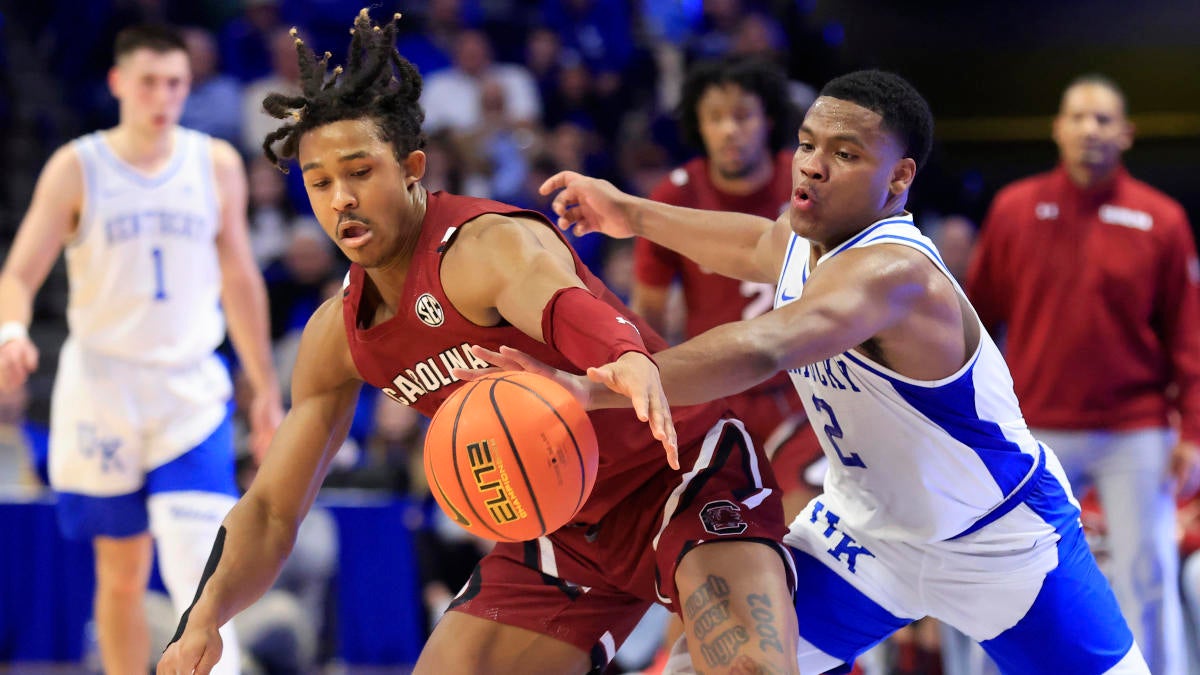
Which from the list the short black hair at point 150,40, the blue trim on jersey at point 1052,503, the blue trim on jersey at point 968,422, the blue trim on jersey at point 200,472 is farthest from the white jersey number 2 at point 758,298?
the short black hair at point 150,40

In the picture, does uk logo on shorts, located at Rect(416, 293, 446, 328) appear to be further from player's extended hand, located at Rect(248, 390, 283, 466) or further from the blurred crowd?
the blurred crowd

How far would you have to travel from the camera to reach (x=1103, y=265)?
5.67m

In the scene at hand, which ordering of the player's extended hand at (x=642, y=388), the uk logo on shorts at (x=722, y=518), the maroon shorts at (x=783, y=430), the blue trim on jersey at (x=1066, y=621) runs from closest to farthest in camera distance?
the player's extended hand at (x=642, y=388)
the uk logo on shorts at (x=722, y=518)
the blue trim on jersey at (x=1066, y=621)
the maroon shorts at (x=783, y=430)

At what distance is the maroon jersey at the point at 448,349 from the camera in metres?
3.32

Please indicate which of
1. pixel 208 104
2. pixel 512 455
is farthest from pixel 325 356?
pixel 208 104

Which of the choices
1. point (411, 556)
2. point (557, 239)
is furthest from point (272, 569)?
point (411, 556)

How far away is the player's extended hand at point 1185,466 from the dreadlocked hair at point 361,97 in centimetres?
340

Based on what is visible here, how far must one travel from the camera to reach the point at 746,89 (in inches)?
219

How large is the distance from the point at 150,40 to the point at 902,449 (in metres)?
3.31

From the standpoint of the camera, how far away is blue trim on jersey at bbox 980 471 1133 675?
11.6 ft

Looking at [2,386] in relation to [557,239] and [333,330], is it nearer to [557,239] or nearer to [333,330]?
[333,330]

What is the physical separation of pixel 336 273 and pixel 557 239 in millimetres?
5415

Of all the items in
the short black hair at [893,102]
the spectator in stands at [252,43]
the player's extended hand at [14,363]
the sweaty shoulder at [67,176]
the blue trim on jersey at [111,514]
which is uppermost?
the spectator in stands at [252,43]

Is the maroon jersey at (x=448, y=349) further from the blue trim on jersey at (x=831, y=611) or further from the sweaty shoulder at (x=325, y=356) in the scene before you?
the blue trim on jersey at (x=831, y=611)
